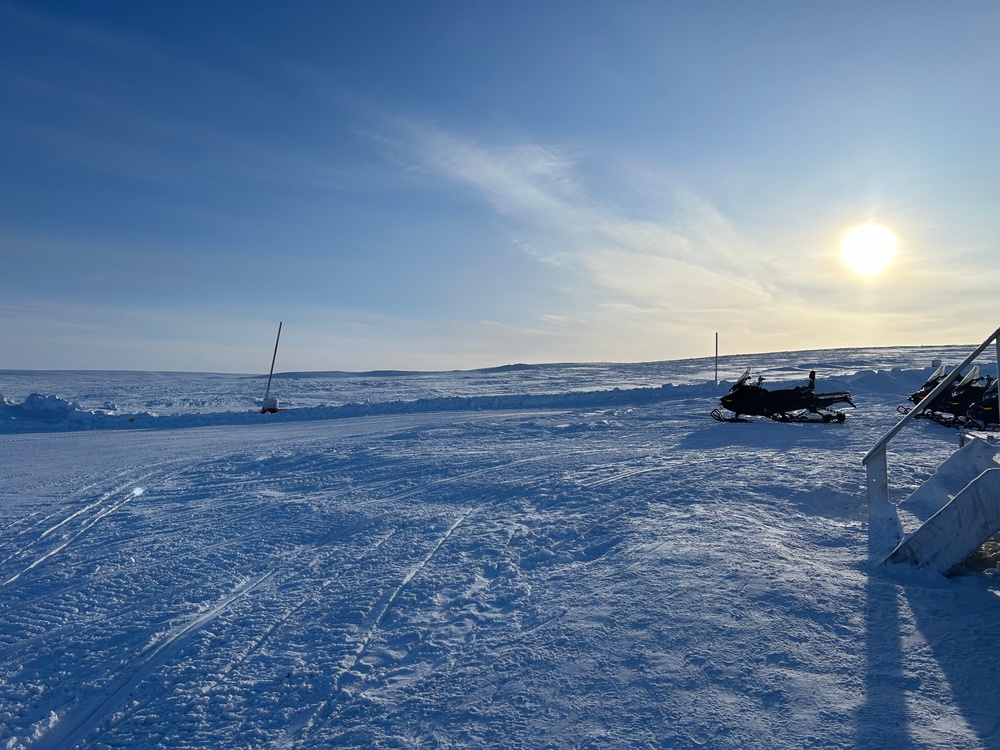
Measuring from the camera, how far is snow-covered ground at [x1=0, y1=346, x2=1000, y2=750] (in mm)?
3236

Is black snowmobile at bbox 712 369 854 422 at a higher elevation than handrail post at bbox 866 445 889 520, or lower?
higher

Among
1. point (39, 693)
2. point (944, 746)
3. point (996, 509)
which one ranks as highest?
point (996, 509)

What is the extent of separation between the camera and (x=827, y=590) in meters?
4.55

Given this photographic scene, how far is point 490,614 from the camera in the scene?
15.0 ft

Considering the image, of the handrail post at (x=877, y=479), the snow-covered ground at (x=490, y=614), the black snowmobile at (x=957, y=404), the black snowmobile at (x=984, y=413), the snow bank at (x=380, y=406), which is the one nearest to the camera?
the snow-covered ground at (x=490, y=614)

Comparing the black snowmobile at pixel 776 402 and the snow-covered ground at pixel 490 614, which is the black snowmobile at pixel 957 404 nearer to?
the black snowmobile at pixel 776 402

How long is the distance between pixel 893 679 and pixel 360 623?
3375 millimetres

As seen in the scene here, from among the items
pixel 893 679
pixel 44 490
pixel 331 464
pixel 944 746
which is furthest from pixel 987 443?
pixel 44 490

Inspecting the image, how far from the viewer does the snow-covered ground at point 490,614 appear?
10.6 feet

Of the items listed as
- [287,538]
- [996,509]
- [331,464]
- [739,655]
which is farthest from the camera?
[331,464]

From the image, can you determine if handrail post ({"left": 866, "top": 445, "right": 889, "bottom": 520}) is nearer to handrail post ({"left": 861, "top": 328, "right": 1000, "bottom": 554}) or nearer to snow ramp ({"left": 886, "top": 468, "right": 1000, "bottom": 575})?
handrail post ({"left": 861, "top": 328, "right": 1000, "bottom": 554})

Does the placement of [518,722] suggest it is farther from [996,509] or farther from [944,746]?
[996,509]

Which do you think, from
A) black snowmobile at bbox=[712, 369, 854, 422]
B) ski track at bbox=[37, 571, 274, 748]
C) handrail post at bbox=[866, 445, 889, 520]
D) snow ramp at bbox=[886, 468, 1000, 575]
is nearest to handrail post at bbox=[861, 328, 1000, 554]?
handrail post at bbox=[866, 445, 889, 520]

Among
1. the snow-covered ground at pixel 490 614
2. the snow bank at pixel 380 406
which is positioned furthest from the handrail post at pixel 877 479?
the snow bank at pixel 380 406
